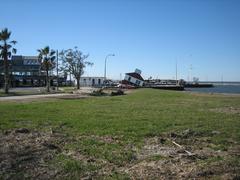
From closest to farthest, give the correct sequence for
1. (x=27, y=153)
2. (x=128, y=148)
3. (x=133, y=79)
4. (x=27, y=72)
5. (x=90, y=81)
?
(x=27, y=153)
(x=128, y=148)
(x=133, y=79)
(x=27, y=72)
(x=90, y=81)

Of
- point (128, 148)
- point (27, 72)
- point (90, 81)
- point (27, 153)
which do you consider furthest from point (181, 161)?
point (90, 81)

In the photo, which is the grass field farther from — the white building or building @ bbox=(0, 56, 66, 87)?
the white building

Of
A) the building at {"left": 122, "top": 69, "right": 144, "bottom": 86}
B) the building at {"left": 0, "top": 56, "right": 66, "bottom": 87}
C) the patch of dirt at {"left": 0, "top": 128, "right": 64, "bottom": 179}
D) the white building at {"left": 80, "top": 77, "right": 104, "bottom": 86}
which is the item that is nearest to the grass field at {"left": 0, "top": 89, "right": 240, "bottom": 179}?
the patch of dirt at {"left": 0, "top": 128, "right": 64, "bottom": 179}

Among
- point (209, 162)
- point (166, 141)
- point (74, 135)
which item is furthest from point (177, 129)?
point (209, 162)

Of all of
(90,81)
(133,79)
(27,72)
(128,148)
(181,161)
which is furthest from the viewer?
(90,81)

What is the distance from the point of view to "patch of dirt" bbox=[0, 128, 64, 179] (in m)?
8.10

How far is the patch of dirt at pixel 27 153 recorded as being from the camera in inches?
319

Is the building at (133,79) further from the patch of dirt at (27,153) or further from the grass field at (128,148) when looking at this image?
the patch of dirt at (27,153)

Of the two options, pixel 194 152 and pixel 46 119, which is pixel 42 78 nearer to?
pixel 46 119

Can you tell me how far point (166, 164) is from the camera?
8828 millimetres

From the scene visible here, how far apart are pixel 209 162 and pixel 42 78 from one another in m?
110

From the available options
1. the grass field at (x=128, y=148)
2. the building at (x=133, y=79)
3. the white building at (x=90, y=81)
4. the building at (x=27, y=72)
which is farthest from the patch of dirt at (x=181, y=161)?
the white building at (x=90, y=81)

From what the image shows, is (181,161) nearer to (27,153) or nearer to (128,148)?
(128,148)

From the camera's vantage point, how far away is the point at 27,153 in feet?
32.7
